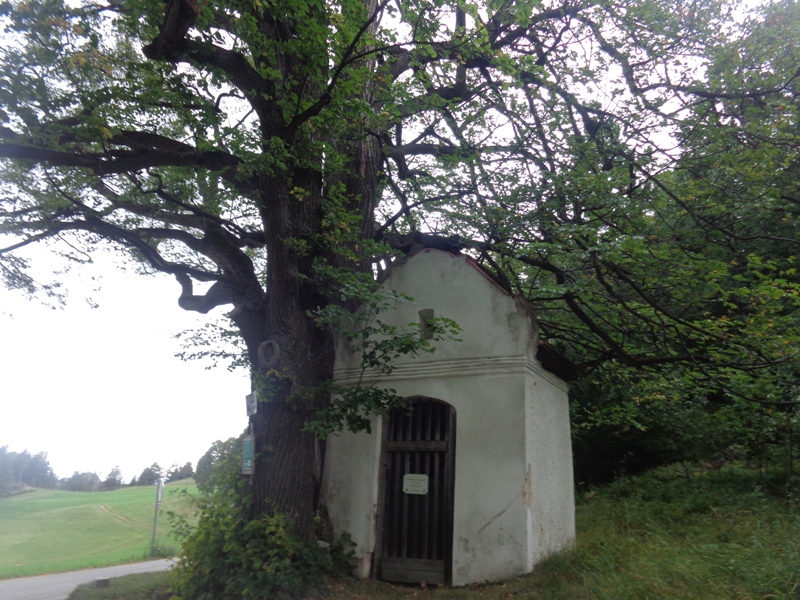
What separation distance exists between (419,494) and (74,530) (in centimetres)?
2637

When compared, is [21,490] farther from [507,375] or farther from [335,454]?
[507,375]

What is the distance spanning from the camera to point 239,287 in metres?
8.32

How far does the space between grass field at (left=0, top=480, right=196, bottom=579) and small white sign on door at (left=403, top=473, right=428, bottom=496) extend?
450 inches

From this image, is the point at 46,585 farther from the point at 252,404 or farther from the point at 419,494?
the point at 419,494

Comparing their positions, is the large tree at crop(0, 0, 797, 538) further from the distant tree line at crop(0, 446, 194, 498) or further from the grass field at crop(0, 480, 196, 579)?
the distant tree line at crop(0, 446, 194, 498)

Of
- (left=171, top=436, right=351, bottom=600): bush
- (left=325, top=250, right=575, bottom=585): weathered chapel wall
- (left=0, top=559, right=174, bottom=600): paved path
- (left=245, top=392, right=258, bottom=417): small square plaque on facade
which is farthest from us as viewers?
(left=0, top=559, right=174, bottom=600): paved path

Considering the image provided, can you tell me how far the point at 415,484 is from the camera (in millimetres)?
7734

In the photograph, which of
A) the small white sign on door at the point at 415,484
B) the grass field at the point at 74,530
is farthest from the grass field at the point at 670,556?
the grass field at the point at 74,530

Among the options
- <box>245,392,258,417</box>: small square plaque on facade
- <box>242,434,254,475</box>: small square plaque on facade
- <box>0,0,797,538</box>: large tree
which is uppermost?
<box>0,0,797,538</box>: large tree

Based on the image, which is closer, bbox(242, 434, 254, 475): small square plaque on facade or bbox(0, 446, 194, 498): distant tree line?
bbox(242, 434, 254, 475): small square plaque on facade

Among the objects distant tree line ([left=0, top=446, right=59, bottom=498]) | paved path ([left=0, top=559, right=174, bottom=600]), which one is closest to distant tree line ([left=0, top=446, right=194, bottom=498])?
distant tree line ([left=0, top=446, right=59, bottom=498])

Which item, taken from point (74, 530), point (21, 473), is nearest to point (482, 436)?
point (74, 530)

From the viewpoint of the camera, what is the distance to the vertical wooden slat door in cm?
743

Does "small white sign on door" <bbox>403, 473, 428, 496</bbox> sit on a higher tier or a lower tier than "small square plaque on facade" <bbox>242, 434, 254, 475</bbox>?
lower
